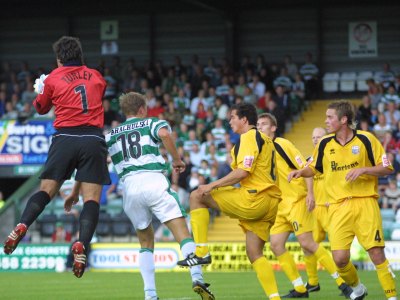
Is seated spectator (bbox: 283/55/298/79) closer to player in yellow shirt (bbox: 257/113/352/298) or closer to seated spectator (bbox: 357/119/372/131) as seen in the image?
seated spectator (bbox: 357/119/372/131)

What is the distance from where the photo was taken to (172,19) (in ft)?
113

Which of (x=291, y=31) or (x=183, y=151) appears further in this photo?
(x=291, y=31)

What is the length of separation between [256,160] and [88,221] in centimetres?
193

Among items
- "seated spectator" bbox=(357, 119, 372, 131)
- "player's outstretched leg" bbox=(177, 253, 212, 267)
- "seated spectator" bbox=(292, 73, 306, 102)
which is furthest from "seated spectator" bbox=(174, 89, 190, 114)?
"player's outstretched leg" bbox=(177, 253, 212, 267)

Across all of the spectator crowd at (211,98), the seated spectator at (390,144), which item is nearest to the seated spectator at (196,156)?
the spectator crowd at (211,98)

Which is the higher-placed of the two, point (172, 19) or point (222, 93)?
point (172, 19)

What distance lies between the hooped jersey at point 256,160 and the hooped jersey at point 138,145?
A: 81 centimetres

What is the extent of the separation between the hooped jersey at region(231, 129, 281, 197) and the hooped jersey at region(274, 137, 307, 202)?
223 cm

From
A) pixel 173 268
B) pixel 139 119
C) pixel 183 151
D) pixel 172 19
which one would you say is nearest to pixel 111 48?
pixel 172 19

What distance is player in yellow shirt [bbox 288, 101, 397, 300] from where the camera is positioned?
438 inches

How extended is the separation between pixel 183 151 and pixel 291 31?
8657 mm

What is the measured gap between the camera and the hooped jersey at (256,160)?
10.9 meters

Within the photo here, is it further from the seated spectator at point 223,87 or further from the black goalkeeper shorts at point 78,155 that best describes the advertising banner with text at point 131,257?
the black goalkeeper shorts at point 78,155

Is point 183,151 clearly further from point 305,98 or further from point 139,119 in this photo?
point 139,119
